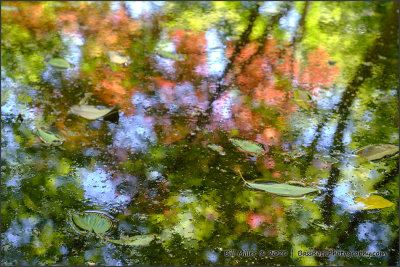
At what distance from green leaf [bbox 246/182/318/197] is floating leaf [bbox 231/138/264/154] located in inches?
6.5

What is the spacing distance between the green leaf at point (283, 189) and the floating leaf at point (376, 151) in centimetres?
26

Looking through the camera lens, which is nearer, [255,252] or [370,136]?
[255,252]

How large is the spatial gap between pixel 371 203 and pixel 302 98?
617 mm

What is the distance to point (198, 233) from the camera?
43.0 inches

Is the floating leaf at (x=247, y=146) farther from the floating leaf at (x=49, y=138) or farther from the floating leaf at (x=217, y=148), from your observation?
the floating leaf at (x=49, y=138)

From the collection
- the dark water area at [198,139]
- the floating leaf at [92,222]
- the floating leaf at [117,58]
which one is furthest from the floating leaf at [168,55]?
the floating leaf at [92,222]

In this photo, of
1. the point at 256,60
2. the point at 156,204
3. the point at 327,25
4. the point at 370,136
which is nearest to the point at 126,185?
the point at 156,204

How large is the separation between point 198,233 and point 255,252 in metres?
0.15

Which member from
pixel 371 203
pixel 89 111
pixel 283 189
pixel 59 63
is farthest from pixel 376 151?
pixel 59 63

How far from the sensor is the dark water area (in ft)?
3.53

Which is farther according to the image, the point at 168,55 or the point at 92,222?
the point at 168,55

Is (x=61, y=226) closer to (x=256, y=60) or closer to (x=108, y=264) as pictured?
(x=108, y=264)

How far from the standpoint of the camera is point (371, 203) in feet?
3.95

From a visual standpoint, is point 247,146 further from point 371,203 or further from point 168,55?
point 168,55
